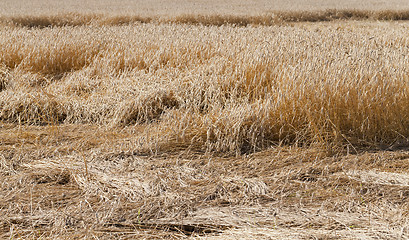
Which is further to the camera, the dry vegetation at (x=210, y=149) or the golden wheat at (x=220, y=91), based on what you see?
the golden wheat at (x=220, y=91)

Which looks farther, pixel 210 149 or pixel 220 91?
pixel 220 91

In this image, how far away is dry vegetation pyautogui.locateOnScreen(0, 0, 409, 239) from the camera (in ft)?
7.07

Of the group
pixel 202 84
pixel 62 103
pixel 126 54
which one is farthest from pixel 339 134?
pixel 126 54

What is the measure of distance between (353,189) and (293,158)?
633mm

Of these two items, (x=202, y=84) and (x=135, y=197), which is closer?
(x=135, y=197)

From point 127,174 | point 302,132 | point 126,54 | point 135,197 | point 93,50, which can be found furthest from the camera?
point 93,50

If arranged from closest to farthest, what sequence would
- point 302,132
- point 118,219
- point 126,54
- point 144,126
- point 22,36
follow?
1. point 118,219
2. point 302,132
3. point 144,126
4. point 126,54
5. point 22,36

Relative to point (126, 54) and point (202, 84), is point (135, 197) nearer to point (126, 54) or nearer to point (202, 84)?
point (202, 84)

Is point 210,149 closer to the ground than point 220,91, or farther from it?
closer to the ground

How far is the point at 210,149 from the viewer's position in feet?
10.3

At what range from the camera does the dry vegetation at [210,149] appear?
216cm

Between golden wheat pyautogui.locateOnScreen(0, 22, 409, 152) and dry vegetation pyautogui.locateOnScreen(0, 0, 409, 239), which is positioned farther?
golden wheat pyautogui.locateOnScreen(0, 22, 409, 152)

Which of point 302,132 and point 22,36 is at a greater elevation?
point 22,36

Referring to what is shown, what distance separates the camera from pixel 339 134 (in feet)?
10.5
